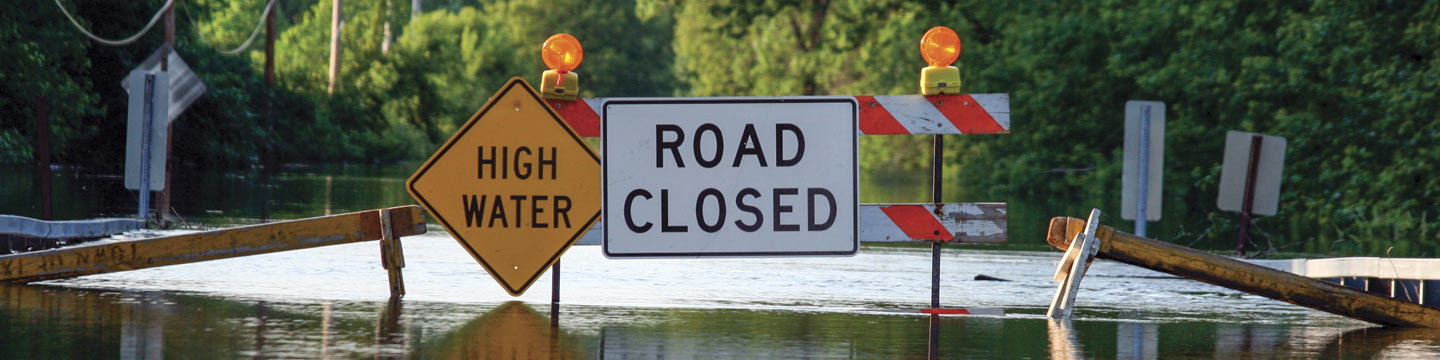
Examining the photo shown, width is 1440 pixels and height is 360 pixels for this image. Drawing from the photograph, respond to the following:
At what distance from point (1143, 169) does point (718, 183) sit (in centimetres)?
832

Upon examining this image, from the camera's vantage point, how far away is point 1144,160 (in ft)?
52.6

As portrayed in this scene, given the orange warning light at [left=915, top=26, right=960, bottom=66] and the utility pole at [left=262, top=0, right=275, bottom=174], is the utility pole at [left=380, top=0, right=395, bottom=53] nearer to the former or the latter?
the utility pole at [left=262, top=0, right=275, bottom=174]

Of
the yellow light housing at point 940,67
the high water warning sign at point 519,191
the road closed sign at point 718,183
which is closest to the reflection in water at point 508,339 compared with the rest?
the high water warning sign at point 519,191

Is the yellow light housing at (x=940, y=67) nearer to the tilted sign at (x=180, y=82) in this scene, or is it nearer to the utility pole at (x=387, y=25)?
the tilted sign at (x=180, y=82)

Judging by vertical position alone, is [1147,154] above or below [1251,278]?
above

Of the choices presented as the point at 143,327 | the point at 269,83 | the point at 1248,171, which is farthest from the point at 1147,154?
the point at 269,83

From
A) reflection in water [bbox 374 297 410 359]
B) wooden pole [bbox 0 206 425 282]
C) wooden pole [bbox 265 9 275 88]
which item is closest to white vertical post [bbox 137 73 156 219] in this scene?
wooden pole [bbox 0 206 425 282]

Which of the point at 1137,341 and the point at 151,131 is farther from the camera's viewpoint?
the point at 151,131

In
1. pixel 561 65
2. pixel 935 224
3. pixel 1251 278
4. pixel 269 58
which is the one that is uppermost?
pixel 269 58

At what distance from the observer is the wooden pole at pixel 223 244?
30.7ft

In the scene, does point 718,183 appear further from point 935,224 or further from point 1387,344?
point 1387,344

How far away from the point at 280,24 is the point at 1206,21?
2062 inches

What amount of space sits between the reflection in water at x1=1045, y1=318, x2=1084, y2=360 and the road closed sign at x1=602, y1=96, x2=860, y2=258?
1000 millimetres

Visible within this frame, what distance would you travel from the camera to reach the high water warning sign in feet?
29.2
